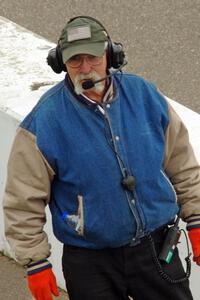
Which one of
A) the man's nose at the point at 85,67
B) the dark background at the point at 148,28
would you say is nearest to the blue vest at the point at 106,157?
the man's nose at the point at 85,67

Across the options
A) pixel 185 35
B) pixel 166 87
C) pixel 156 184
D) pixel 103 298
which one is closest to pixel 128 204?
pixel 156 184

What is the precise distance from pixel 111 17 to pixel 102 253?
4.94 metres

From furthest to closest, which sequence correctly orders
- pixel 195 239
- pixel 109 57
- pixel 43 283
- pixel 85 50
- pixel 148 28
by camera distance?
pixel 148 28
pixel 195 239
pixel 43 283
pixel 109 57
pixel 85 50

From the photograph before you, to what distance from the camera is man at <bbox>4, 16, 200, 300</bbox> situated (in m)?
3.07

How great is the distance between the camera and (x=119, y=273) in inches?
130

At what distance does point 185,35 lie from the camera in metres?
7.64

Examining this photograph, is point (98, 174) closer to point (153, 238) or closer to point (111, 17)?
point (153, 238)

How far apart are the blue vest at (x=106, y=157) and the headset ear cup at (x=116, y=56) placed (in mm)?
59

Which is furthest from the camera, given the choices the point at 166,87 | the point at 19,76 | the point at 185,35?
the point at 185,35

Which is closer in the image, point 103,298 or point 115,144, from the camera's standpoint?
point 115,144

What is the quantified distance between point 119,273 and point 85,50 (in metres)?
0.98

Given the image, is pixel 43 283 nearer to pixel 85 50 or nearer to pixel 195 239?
pixel 195 239

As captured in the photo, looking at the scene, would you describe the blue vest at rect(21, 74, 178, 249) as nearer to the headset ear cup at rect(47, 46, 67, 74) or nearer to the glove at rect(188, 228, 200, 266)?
the headset ear cup at rect(47, 46, 67, 74)

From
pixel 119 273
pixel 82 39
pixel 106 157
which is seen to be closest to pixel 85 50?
pixel 82 39
